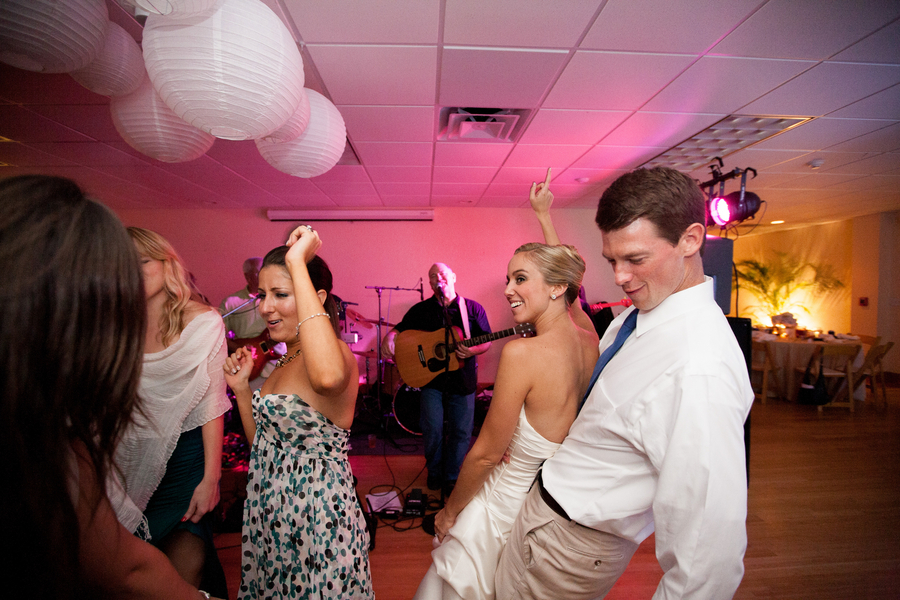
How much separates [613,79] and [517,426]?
7.51 feet

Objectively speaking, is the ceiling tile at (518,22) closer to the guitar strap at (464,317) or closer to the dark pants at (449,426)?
the guitar strap at (464,317)

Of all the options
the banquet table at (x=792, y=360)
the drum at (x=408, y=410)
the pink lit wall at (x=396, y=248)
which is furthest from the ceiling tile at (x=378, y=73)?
the banquet table at (x=792, y=360)

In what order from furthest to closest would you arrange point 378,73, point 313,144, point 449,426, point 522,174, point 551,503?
point 522,174
point 449,426
point 378,73
point 313,144
point 551,503

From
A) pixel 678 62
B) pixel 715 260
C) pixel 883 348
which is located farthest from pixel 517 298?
pixel 883 348

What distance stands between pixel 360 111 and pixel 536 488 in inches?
110

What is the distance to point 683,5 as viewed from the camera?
1.73 meters

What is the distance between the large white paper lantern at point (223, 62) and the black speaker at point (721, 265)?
3375 mm

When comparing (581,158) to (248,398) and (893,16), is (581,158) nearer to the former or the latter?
(893,16)

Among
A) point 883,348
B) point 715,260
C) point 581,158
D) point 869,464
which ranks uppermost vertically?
point 581,158

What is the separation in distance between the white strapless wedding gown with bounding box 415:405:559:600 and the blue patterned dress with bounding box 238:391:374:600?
0.28 m

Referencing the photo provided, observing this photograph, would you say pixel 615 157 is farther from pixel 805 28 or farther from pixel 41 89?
pixel 41 89

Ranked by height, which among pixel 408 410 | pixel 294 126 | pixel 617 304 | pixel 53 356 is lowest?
pixel 408 410

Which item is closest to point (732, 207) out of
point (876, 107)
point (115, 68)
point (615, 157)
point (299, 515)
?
point (876, 107)

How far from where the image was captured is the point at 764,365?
234 inches
